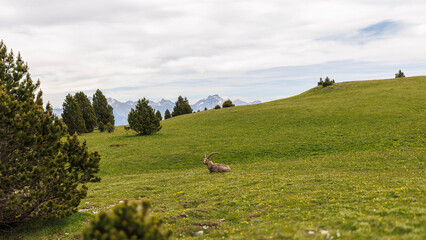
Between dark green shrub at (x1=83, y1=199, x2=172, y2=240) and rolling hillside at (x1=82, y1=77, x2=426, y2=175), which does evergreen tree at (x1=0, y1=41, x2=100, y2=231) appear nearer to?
dark green shrub at (x1=83, y1=199, x2=172, y2=240)

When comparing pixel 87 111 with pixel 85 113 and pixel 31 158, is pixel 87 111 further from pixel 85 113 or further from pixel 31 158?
pixel 31 158

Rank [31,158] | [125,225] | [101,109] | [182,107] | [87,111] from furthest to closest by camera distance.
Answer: [182,107]
[101,109]
[87,111]
[31,158]
[125,225]

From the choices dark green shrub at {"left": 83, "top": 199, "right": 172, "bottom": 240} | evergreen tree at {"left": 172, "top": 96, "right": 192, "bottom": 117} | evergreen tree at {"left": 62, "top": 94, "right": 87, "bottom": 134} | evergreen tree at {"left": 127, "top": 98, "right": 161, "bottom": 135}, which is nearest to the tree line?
evergreen tree at {"left": 62, "top": 94, "right": 87, "bottom": 134}

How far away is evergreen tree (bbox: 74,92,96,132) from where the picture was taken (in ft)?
296

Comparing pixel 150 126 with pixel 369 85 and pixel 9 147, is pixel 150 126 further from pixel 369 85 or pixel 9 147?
pixel 369 85

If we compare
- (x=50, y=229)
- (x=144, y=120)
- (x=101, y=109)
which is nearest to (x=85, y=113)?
(x=101, y=109)

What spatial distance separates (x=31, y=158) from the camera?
38.8 ft

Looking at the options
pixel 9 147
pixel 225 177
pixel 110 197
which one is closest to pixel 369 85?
pixel 225 177

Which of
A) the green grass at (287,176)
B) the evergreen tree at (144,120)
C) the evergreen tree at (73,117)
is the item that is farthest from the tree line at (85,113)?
the green grass at (287,176)

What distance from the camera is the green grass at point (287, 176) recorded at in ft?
33.2

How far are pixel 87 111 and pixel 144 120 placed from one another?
44.9m

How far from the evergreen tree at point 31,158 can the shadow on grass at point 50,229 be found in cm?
52

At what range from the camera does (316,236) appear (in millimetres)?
8031

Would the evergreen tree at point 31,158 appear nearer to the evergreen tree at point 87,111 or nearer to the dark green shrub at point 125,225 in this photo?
the dark green shrub at point 125,225
